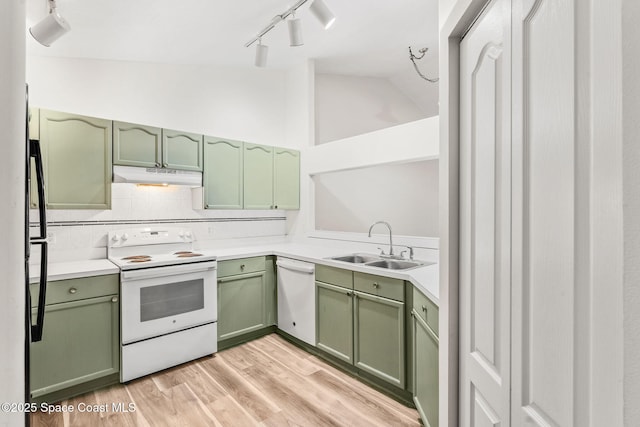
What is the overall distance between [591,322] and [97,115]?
3.38 meters

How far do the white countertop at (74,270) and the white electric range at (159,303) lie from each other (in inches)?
3.5

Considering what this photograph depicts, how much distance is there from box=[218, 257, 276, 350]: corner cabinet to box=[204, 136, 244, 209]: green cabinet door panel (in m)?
0.66

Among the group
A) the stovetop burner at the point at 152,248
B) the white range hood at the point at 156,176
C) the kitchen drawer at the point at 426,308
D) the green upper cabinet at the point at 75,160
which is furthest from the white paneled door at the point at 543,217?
the green upper cabinet at the point at 75,160

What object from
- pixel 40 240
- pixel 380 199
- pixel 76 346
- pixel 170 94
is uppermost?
pixel 170 94

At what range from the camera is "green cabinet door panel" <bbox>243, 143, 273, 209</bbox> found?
130 inches

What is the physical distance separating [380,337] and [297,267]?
1.00 metres

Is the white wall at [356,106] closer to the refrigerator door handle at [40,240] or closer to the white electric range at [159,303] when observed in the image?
the white electric range at [159,303]

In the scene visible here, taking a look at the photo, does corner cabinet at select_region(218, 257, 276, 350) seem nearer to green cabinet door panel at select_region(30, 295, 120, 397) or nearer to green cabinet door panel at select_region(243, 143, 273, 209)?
green cabinet door panel at select_region(243, 143, 273, 209)

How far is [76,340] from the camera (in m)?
2.06

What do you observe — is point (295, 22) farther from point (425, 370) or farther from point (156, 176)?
point (425, 370)

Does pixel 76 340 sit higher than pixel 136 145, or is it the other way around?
pixel 136 145

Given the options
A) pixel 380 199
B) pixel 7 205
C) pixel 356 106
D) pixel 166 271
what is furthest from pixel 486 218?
pixel 356 106

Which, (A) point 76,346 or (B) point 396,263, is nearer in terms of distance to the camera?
(A) point 76,346

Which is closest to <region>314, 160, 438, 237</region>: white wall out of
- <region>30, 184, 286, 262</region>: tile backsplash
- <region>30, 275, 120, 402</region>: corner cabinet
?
<region>30, 184, 286, 262</region>: tile backsplash
